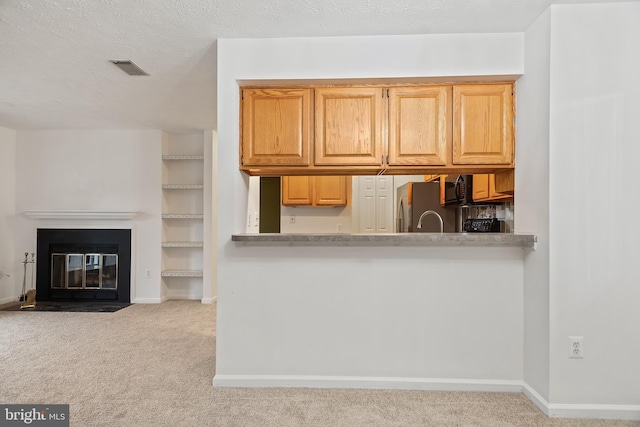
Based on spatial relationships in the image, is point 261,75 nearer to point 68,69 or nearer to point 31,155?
point 68,69

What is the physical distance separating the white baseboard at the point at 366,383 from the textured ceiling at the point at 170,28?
231cm

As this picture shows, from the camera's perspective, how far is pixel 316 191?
5.13 metres

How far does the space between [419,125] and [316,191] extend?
104 inches

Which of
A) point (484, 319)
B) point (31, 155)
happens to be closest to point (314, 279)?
point (484, 319)

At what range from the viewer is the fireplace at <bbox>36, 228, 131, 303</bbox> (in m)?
5.34

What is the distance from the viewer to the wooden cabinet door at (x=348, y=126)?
2.64m

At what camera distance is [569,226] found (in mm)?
2248

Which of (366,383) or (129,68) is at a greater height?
(129,68)

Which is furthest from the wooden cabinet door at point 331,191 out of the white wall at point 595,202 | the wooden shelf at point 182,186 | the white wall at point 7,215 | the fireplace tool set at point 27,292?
the white wall at point 7,215

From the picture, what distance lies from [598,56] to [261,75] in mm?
2059

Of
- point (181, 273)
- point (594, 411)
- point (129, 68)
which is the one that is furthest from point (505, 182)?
point (181, 273)

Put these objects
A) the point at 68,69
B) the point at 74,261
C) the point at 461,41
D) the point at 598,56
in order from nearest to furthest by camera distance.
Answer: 1. the point at 598,56
2. the point at 461,41
3. the point at 68,69
4. the point at 74,261

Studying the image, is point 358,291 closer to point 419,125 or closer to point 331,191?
point 419,125

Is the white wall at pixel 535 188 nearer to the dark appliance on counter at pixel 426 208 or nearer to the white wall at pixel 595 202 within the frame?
the white wall at pixel 595 202
